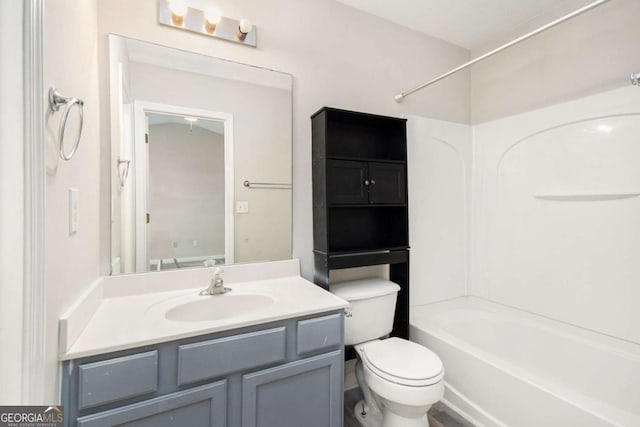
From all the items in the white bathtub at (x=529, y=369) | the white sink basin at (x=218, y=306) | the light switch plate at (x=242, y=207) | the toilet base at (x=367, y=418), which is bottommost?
the toilet base at (x=367, y=418)

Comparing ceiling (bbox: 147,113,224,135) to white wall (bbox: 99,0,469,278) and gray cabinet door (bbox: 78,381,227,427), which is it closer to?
white wall (bbox: 99,0,469,278)

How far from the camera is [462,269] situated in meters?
2.45

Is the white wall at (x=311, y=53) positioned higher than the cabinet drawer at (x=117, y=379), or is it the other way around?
the white wall at (x=311, y=53)

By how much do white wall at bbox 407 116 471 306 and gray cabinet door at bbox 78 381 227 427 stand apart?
5.16 feet

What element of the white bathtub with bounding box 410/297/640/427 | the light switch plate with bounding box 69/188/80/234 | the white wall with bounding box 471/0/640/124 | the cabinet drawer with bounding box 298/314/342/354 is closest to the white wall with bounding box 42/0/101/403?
the light switch plate with bounding box 69/188/80/234

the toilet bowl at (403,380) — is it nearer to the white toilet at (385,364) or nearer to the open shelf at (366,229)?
the white toilet at (385,364)

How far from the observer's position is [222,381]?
106cm

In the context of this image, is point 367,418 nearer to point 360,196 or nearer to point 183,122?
point 360,196

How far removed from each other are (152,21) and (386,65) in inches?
58.1

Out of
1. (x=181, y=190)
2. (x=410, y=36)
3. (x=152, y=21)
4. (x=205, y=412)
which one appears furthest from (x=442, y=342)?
(x=152, y=21)

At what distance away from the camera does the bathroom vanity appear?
0.89 metres

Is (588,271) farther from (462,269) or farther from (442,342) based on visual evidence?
(442,342)

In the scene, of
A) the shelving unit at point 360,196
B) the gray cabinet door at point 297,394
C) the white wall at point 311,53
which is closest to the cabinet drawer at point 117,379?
the gray cabinet door at point 297,394

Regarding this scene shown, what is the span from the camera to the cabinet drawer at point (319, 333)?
4.00 feet
